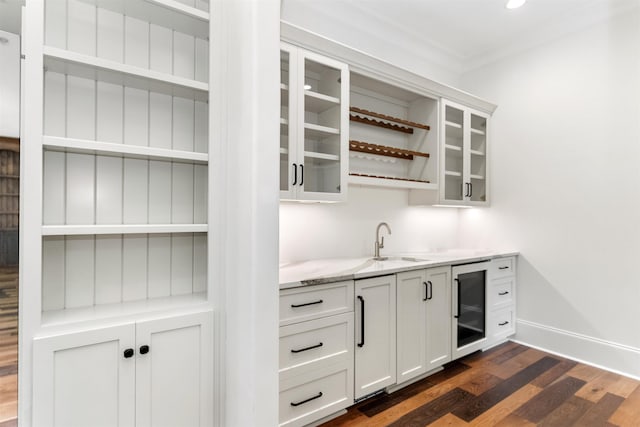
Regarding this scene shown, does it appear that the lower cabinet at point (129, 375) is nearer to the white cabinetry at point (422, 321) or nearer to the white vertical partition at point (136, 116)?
the white vertical partition at point (136, 116)

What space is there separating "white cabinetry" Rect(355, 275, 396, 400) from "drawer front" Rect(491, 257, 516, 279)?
1.33m

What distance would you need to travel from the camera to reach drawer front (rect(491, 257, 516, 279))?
303cm

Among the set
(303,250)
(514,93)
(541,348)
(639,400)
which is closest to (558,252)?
(541,348)

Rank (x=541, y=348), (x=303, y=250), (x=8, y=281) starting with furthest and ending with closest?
(x=541, y=348) → (x=303, y=250) → (x=8, y=281)

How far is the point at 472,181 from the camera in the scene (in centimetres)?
329

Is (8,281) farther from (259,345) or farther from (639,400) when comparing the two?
(639,400)

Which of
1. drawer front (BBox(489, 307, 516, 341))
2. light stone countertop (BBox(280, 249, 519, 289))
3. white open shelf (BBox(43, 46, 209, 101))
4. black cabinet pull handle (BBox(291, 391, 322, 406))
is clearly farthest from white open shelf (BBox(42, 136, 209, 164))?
drawer front (BBox(489, 307, 516, 341))

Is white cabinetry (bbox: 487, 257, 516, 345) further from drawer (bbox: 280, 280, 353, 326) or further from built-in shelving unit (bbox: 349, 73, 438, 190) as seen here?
drawer (bbox: 280, 280, 353, 326)

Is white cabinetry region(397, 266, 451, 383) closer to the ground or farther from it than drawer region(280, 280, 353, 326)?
closer to the ground

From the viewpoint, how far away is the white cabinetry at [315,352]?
1.78m

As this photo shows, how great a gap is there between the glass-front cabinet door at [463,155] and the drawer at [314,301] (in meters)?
1.55

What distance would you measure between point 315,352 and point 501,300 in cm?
210

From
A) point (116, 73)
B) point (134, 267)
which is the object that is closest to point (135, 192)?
point (134, 267)

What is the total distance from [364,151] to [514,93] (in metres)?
1.78
